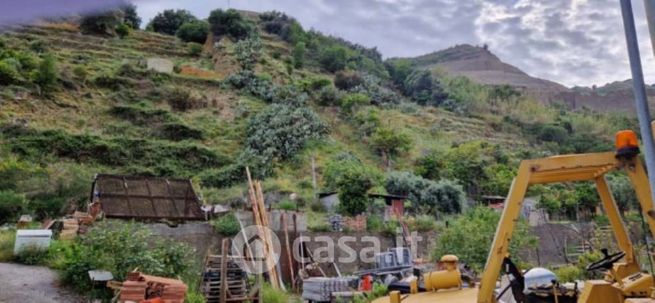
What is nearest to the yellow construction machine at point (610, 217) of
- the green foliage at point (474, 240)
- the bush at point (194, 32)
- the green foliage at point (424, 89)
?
the green foliage at point (474, 240)

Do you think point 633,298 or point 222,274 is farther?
point 222,274

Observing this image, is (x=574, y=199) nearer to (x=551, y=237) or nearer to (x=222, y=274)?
(x=551, y=237)

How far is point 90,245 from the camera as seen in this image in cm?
923

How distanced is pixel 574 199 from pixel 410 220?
416 inches

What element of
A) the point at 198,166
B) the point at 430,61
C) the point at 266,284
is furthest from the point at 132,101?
the point at 430,61

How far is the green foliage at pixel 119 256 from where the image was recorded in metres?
8.72

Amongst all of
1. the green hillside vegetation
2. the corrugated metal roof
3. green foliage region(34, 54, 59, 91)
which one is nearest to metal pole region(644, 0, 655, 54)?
the corrugated metal roof

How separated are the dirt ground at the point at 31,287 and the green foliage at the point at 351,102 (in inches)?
1180

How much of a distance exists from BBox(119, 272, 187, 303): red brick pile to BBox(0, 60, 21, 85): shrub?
22141 millimetres

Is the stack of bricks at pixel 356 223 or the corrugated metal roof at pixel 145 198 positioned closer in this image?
the corrugated metal roof at pixel 145 198

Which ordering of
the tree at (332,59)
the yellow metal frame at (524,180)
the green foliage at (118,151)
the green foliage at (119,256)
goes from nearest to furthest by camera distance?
the yellow metal frame at (524,180) → the green foliage at (119,256) → the green foliage at (118,151) → the tree at (332,59)

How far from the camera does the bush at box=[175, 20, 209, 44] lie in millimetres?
44312

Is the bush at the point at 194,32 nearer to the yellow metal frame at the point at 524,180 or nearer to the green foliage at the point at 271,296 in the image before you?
the green foliage at the point at 271,296

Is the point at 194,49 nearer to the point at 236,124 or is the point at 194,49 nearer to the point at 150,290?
the point at 236,124
